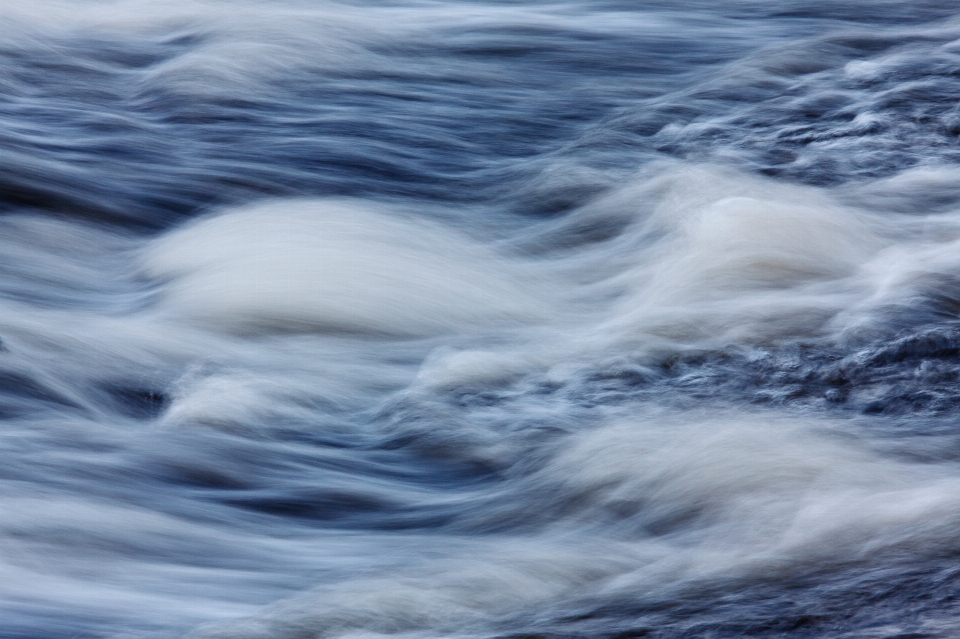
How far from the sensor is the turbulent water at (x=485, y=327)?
2412 mm

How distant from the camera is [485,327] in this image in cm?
397

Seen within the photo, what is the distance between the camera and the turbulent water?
2412 millimetres

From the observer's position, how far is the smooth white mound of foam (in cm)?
399

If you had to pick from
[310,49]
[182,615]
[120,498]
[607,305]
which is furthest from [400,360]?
[310,49]

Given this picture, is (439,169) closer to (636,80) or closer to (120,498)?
(636,80)

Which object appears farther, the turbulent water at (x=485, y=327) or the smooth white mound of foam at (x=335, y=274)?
the smooth white mound of foam at (x=335, y=274)

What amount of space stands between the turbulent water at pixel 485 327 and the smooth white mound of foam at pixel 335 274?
0.02 metres

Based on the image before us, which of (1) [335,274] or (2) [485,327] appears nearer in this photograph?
(2) [485,327]

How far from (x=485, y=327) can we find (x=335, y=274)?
557 mm

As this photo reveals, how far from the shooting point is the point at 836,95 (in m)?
5.59

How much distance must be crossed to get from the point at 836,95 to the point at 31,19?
14.6 ft

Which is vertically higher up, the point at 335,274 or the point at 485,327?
the point at 335,274

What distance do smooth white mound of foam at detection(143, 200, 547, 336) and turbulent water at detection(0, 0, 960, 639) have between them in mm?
18

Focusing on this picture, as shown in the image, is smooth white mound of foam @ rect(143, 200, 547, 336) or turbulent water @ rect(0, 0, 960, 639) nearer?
turbulent water @ rect(0, 0, 960, 639)
